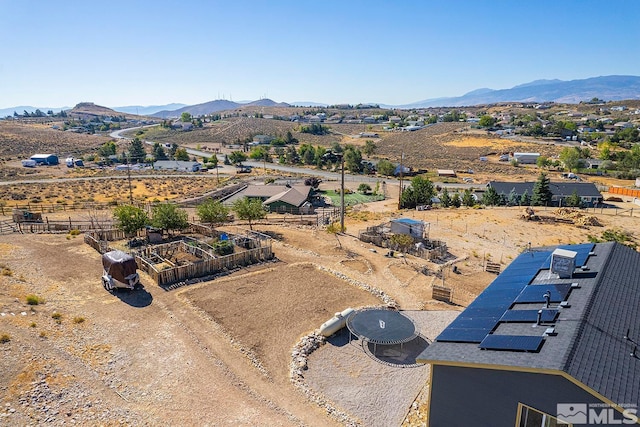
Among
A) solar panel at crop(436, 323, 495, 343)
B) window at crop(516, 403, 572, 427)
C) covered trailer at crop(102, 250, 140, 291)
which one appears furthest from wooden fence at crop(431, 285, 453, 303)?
covered trailer at crop(102, 250, 140, 291)

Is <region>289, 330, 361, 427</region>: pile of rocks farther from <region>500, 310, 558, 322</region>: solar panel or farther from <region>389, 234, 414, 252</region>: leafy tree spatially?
<region>389, 234, 414, 252</region>: leafy tree

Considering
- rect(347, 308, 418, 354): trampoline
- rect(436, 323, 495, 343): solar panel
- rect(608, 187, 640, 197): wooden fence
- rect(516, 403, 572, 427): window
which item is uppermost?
rect(436, 323, 495, 343): solar panel

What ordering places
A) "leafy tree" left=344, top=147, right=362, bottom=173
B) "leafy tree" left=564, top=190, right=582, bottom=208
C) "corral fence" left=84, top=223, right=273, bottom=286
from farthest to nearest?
"leafy tree" left=344, top=147, right=362, bottom=173 < "leafy tree" left=564, top=190, right=582, bottom=208 < "corral fence" left=84, top=223, right=273, bottom=286

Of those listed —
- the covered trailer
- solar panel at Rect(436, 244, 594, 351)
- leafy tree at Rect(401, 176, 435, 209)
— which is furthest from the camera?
leafy tree at Rect(401, 176, 435, 209)

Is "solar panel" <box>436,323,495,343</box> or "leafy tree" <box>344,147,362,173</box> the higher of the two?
"solar panel" <box>436,323,495,343</box>

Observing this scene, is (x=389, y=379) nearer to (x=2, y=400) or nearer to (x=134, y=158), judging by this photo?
(x=2, y=400)

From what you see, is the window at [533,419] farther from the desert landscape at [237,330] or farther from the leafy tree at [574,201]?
the leafy tree at [574,201]

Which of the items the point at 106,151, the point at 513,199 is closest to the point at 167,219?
the point at 513,199

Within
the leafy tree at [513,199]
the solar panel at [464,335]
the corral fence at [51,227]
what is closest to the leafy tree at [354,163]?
the leafy tree at [513,199]
